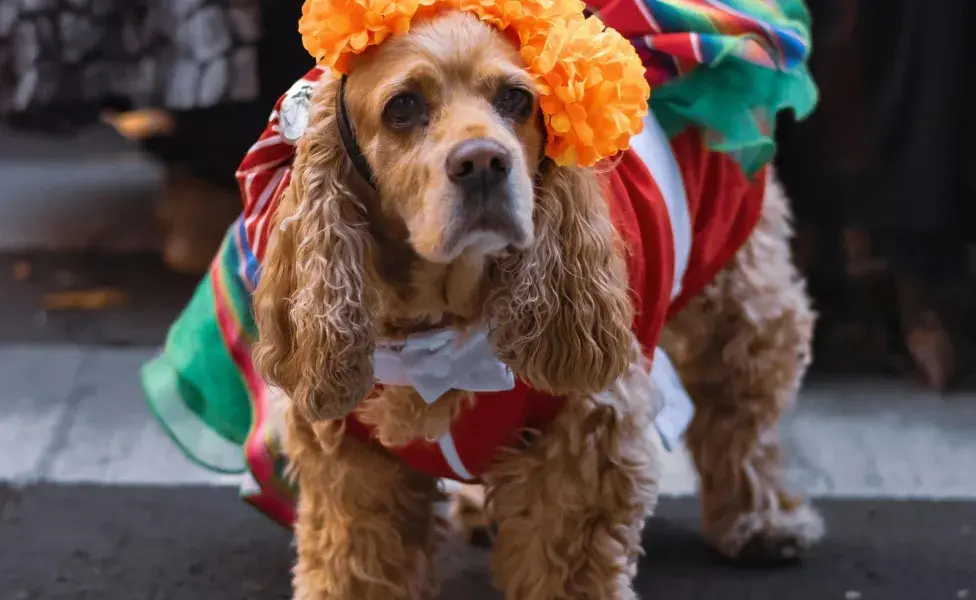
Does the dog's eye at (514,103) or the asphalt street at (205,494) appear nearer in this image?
the dog's eye at (514,103)

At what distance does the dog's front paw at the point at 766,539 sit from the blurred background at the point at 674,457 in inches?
1.5

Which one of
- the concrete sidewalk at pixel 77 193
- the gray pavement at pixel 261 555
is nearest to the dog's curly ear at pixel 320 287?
the gray pavement at pixel 261 555

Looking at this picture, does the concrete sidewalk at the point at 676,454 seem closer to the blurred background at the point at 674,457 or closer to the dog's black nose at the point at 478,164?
the blurred background at the point at 674,457

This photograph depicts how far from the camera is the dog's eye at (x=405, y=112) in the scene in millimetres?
1323

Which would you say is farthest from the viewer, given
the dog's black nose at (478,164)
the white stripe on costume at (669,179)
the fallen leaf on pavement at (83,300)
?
the fallen leaf on pavement at (83,300)

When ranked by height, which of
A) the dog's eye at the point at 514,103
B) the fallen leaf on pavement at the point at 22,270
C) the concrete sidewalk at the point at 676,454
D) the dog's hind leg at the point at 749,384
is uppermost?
the dog's eye at the point at 514,103

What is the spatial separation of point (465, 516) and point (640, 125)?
3.09 ft

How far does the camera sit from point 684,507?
7.46 feet

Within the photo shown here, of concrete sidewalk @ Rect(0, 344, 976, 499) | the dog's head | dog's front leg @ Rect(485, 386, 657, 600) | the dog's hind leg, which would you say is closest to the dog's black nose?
the dog's head

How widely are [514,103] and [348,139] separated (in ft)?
0.63

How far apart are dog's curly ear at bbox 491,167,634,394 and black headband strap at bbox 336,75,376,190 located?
19 centimetres

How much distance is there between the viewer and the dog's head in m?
1.30

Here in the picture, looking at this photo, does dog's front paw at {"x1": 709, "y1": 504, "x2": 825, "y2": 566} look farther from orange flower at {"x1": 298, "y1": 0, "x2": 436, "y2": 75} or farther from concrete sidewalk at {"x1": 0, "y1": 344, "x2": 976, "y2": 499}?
orange flower at {"x1": 298, "y1": 0, "x2": 436, "y2": 75}

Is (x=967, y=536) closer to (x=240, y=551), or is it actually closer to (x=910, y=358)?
(x=910, y=358)
